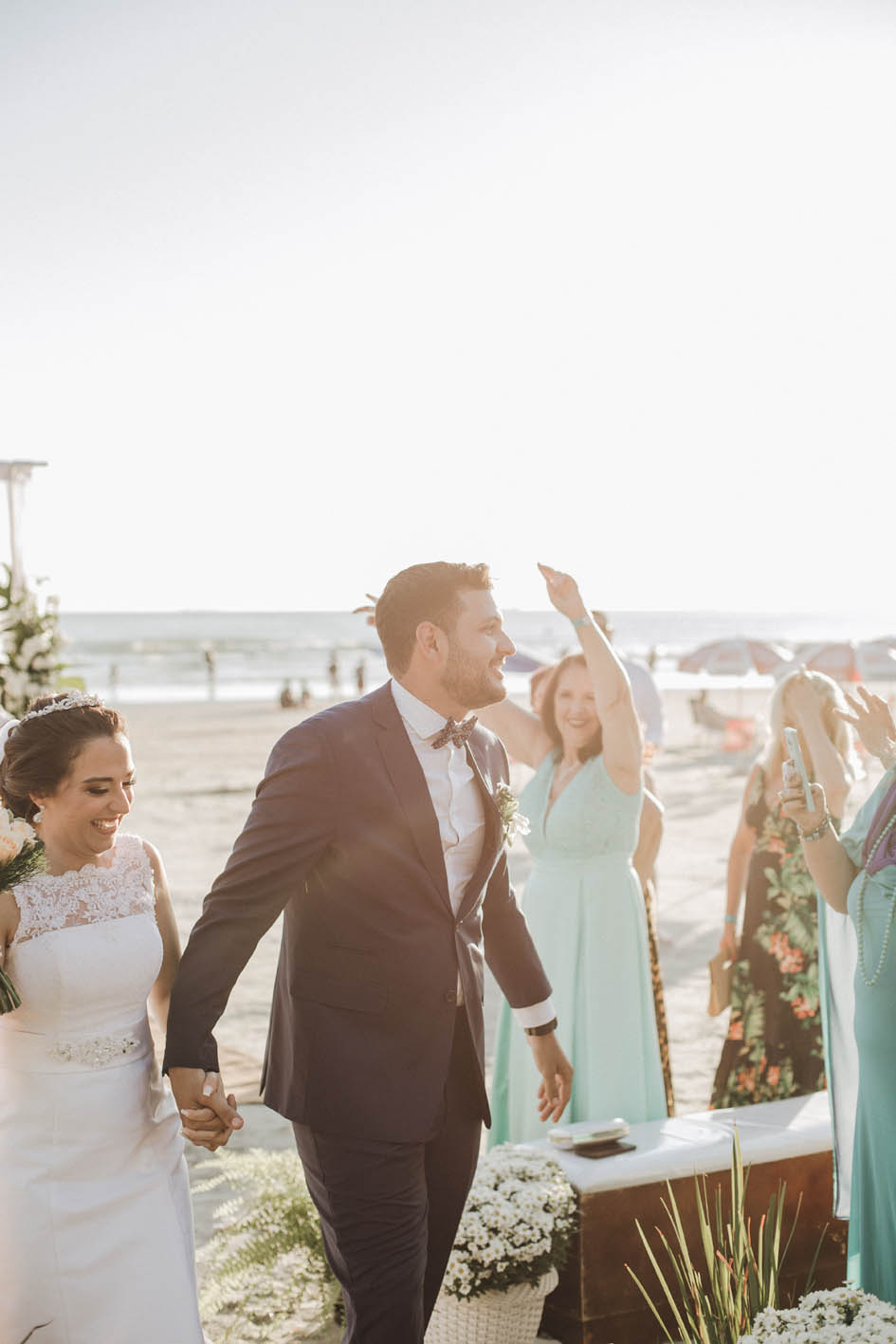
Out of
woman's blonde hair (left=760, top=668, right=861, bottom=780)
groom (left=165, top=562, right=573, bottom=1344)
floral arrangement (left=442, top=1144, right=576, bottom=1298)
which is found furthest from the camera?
woman's blonde hair (left=760, top=668, right=861, bottom=780)

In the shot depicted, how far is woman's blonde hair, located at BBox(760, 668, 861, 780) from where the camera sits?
5.44 m

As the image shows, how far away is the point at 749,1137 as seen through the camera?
4172mm

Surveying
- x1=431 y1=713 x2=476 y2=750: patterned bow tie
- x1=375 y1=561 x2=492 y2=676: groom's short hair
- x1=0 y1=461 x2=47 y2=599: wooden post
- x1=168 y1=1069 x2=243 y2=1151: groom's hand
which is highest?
x1=0 y1=461 x2=47 y2=599: wooden post

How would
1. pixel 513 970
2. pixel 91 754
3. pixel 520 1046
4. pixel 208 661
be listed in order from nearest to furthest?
pixel 91 754, pixel 513 970, pixel 520 1046, pixel 208 661

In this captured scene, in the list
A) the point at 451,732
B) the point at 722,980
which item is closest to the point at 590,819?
the point at 722,980

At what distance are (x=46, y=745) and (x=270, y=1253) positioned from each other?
2.00 meters

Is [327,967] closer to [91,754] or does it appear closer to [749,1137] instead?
[91,754]

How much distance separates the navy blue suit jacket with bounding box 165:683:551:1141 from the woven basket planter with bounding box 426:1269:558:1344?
3.75ft

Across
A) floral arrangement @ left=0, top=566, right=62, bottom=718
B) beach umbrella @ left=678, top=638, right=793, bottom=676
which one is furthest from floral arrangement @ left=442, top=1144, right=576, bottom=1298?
beach umbrella @ left=678, top=638, right=793, bottom=676

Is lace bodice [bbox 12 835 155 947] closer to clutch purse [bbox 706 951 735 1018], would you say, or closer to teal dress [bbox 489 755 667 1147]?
teal dress [bbox 489 755 667 1147]

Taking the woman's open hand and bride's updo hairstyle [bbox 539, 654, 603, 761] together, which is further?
bride's updo hairstyle [bbox 539, 654, 603, 761]

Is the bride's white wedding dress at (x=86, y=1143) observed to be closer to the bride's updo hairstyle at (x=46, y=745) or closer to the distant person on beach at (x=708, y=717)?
the bride's updo hairstyle at (x=46, y=745)

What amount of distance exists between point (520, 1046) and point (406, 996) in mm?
2063

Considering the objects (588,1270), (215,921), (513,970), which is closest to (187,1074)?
(215,921)
